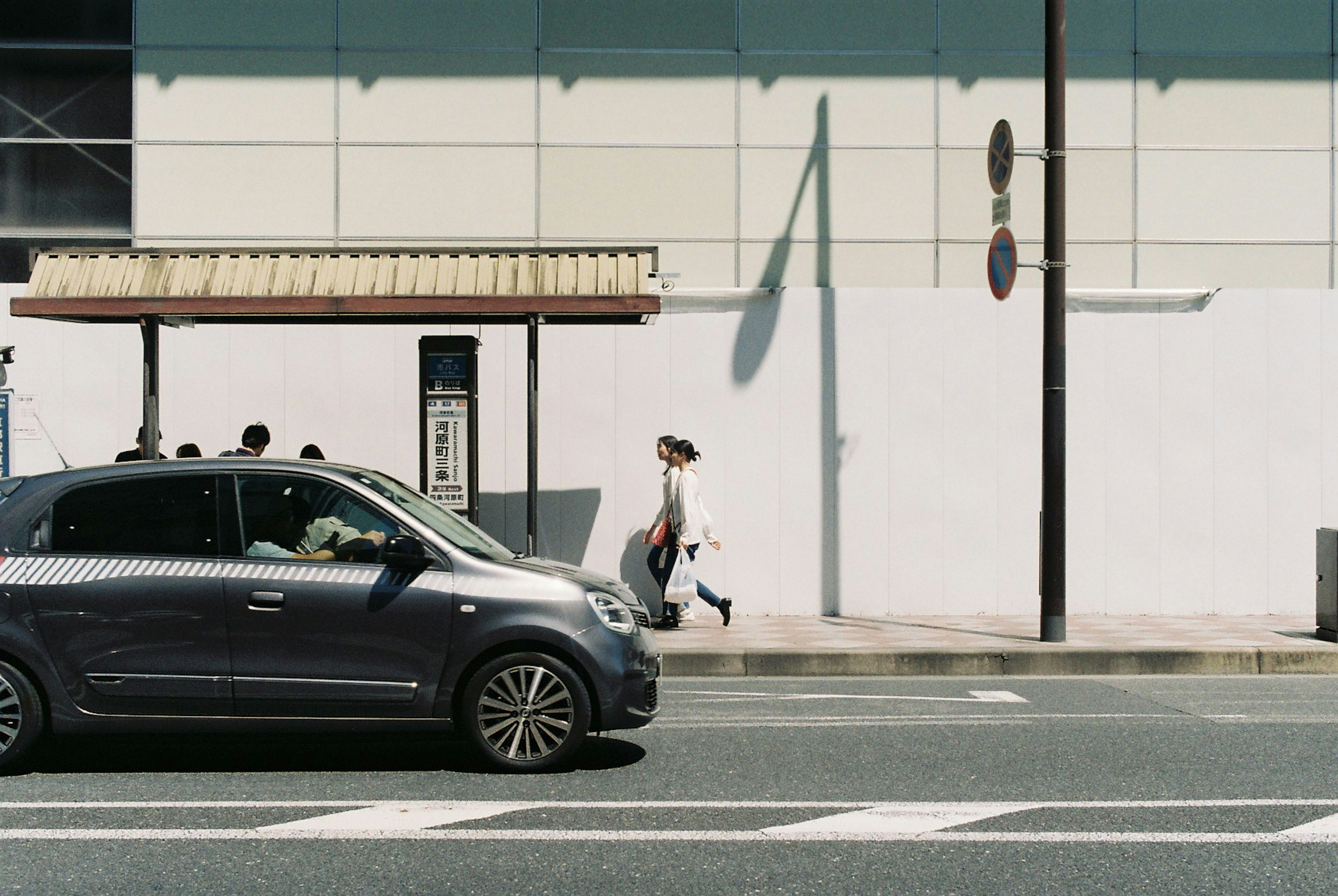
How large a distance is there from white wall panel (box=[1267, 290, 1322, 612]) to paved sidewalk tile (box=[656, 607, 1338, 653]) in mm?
350

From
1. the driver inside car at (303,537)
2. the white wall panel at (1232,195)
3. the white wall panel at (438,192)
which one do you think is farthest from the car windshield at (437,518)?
the white wall panel at (1232,195)

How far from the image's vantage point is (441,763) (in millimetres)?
7129

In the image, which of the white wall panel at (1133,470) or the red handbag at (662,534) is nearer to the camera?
the red handbag at (662,534)

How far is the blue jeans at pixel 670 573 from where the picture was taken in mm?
12664

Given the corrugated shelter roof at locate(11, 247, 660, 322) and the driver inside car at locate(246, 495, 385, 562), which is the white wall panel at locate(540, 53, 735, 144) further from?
the driver inside car at locate(246, 495, 385, 562)

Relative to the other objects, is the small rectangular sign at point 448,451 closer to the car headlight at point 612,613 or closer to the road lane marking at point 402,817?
the car headlight at point 612,613

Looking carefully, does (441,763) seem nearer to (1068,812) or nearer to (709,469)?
(1068,812)

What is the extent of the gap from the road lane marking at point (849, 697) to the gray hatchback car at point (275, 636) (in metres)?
2.62

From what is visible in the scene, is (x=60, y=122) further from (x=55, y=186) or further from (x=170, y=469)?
(x=170, y=469)

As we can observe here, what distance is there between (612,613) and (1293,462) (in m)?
9.64

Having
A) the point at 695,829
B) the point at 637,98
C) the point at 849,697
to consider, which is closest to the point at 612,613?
the point at 695,829

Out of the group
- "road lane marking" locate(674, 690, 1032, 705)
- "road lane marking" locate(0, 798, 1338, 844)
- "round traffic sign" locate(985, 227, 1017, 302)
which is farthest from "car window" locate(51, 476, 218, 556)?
"round traffic sign" locate(985, 227, 1017, 302)

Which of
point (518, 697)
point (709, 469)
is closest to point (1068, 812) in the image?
point (518, 697)

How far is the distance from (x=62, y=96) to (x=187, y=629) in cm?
935
